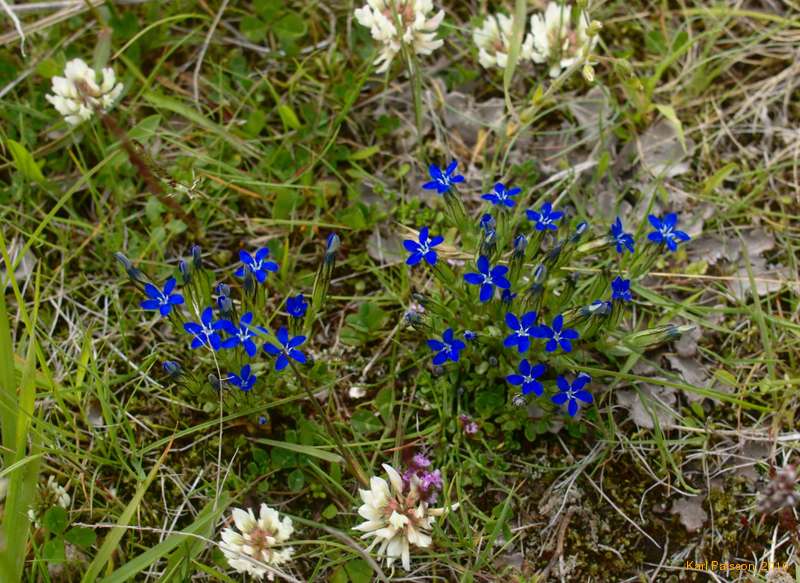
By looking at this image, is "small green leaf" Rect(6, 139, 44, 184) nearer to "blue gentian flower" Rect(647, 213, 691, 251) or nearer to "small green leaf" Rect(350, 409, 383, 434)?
"small green leaf" Rect(350, 409, 383, 434)

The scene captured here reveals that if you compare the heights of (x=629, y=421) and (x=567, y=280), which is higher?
(x=567, y=280)

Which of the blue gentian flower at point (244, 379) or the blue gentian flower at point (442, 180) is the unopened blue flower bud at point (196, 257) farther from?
the blue gentian flower at point (442, 180)

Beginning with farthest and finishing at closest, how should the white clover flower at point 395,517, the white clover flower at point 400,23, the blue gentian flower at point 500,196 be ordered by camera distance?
the white clover flower at point 400,23 < the blue gentian flower at point 500,196 < the white clover flower at point 395,517

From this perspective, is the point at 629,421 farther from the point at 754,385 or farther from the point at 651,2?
the point at 651,2

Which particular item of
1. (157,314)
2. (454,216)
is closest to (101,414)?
(157,314)

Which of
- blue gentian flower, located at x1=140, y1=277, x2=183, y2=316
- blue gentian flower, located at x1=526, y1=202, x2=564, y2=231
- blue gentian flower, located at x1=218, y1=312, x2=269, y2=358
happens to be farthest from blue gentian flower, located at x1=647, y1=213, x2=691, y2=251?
blue gentian flower, located at x1=140, y1=277, x2=183, y2=316

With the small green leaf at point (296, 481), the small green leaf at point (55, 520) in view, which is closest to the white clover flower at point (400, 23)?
the small green leaf at point (296, 481)
